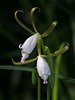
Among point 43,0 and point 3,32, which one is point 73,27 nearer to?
point 43,0

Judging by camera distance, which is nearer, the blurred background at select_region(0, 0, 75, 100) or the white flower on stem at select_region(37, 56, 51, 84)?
the white flower on stem at select_region(37, 56, 51, 84)

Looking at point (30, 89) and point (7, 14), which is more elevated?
point (7, 14)

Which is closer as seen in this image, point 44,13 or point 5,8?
point 44,13

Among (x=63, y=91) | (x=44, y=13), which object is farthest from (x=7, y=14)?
(x=63, y=91)

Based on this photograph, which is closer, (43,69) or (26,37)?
(43,69)

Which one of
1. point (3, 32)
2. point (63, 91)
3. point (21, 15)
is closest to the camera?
point (63, 91)

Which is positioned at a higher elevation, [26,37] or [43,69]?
[26,37]

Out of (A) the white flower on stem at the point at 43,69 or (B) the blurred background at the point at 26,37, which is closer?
(A) the white flower on stem at the point at 43,69

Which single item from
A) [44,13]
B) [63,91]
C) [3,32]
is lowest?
[63,91]
